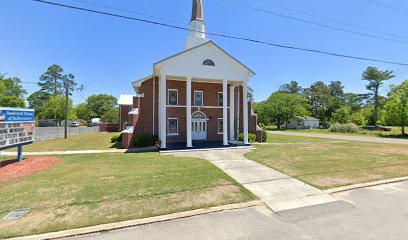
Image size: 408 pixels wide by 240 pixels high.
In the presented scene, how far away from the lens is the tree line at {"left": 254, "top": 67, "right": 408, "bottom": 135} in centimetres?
3516

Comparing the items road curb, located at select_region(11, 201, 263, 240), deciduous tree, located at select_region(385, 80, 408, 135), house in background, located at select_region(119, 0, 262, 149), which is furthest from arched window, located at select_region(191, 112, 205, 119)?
deciduous tree, located at select_region(385, 80, 408, 135)

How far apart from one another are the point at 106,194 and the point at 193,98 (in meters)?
14.1

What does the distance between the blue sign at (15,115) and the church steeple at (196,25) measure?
1494cm

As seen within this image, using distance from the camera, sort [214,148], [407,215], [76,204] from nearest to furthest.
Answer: [407,215], [76,204], [214,148]

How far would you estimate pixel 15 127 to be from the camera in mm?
9633

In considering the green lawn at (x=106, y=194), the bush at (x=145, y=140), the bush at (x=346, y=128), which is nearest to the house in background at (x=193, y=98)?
the bush at (x=145, y=140)

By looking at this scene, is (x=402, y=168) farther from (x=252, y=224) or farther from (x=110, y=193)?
(x=110, y=193)

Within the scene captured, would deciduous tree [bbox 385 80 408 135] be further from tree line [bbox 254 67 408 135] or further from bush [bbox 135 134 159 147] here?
bush [bbox 135 134 159 147]

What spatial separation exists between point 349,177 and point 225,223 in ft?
21.1

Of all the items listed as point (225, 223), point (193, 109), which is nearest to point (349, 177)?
point (225, 223)

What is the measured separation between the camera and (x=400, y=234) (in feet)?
13.1

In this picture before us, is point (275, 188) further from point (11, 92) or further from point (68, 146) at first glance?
point (11, 92)

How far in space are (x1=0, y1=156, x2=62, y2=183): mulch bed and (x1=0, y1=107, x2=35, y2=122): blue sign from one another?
2242 mm

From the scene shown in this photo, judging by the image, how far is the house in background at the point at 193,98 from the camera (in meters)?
15.7
